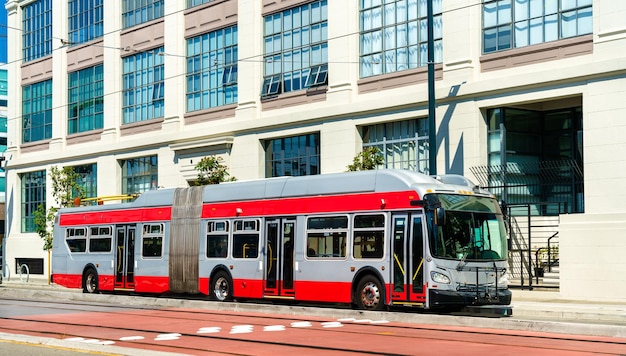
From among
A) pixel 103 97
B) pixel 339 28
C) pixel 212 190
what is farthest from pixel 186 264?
pixel 103 97

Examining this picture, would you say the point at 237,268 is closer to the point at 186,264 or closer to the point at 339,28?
the point at 186,264

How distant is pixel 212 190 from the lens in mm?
27656

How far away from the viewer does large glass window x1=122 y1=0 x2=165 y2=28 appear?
45781 mm

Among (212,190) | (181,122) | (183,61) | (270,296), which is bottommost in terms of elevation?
(270,296)

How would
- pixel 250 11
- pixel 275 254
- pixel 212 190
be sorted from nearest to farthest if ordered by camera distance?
pixel 275 254, pixel 212 190, pixel 250 11

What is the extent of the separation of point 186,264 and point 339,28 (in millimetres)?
11911

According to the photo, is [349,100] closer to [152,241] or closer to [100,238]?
[152,241]

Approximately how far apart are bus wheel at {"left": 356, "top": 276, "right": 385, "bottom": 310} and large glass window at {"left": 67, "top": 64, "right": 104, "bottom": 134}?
96.2 feet

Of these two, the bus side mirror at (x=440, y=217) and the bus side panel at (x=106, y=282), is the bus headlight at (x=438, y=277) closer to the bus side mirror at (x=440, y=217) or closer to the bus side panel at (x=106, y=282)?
the bus side mirror at (x=440, y=217)

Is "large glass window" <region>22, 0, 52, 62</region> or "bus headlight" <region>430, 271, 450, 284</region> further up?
"large glass window" <region>22, 0, 52, 62</region>

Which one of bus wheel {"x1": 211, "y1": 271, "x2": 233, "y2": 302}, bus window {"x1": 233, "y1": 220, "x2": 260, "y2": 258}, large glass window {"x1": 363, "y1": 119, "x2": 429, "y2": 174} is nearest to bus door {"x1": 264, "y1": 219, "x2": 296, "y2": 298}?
bus window {"x1": 233, "y1": 220, "x2": 260, "y2": 258}

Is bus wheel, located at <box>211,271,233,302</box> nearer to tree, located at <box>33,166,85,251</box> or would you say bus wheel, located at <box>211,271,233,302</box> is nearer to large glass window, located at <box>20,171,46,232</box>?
tree, located at <box>33,166,85,251</box>

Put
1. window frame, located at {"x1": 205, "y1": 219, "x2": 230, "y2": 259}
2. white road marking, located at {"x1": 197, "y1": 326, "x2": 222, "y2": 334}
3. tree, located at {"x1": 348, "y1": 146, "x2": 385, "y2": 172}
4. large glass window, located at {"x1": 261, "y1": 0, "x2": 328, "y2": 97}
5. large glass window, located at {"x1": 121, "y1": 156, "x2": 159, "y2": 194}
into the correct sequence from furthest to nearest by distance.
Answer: large glass window, located at {"x1": 121, "y1": 156, "x2": 159, "y2": 194}, large glass window, located at {"x1": 261, "y1": 0, "x2": 328, "y2": 97}, tree, located at {"x1": 348, "y1": 146, "x2": 385, "y2": 172}, window frame, located at {"x1": 205, "y1": 219, "x2": 230, "y2": 259}, white road marking, located at {"x1": 197, "y1": 326, "x2": 222, "y2": 334}

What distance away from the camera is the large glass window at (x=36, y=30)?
5328 cm
